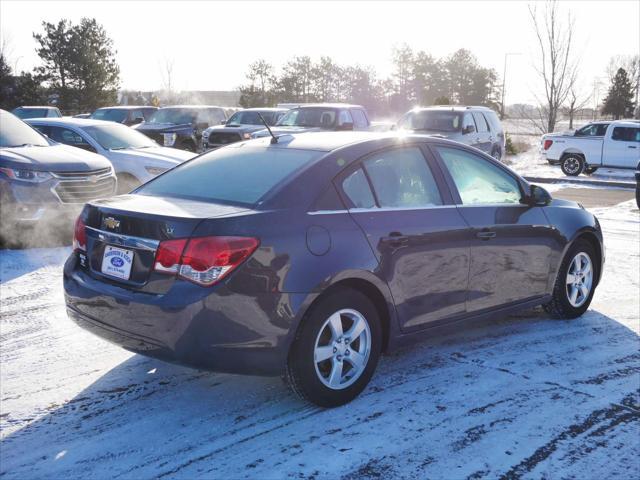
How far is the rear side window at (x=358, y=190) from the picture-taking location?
415 centimetres

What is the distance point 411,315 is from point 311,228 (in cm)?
98

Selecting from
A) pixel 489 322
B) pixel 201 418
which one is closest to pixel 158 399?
pixel 201 418

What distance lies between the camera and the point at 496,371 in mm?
4590

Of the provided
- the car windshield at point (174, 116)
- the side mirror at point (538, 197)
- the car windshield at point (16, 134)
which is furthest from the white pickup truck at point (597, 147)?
the side mirror at point (538, 197)

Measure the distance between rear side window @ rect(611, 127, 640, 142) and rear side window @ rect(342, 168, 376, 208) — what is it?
18.9 metres

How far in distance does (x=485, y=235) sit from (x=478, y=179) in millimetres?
491

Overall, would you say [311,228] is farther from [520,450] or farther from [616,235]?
[616,235]

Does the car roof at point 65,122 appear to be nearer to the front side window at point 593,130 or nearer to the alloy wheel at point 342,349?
the alloy wheel at point 342,349

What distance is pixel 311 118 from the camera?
17109 millimetres

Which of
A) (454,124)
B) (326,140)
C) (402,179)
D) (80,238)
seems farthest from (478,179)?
(454,124)

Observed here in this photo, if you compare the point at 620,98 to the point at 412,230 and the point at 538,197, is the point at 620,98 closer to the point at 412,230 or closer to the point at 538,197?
the point at 538,197

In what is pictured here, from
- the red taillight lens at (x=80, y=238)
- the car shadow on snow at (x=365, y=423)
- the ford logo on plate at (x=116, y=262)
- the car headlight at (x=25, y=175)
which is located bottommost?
the car shadow on snow at (x=365, y=423)

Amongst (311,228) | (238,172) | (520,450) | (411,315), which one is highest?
(238,172)

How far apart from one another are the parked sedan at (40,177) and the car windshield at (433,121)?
893 centimetres
